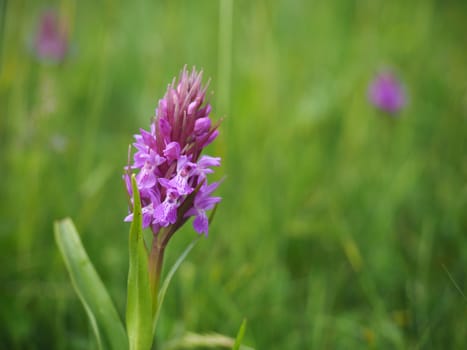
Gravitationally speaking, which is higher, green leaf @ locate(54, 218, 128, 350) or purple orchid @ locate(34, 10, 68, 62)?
purple orchid @ locate(34, 10, 68, 62)

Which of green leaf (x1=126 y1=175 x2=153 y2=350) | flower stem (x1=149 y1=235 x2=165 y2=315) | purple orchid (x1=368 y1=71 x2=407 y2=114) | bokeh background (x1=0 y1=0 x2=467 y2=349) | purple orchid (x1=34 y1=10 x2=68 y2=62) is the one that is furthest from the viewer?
purple orchid (x1=368 y1=71 x2=407 y2=114)

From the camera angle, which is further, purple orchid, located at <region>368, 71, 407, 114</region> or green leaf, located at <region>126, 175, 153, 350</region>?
purple orchid, located at <region>368, 71, 407, 114</region>

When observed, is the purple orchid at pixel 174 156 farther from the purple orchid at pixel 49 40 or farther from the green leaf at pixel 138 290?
the purple orchid at pixel 49 40

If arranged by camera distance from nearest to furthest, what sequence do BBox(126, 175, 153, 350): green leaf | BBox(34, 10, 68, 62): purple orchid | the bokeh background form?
BBox(126, 175, 153, 350): green leaf → the bokeh background → BBox(34, 10, 68, 62): purple orchid

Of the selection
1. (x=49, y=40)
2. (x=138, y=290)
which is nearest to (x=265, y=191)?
(x=138, y=290)

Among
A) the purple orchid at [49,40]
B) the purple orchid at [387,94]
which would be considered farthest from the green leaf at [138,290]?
the purple orchid at [387,94]

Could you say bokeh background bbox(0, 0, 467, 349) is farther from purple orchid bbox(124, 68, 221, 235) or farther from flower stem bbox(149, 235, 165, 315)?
purple orchid bbox(124, 68, 221, 235)

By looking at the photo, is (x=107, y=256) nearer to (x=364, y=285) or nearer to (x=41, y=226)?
(x=41, y=226)

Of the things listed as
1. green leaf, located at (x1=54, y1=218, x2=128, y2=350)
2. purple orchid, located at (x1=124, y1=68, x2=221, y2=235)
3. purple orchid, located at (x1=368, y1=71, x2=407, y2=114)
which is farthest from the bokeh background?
purple orchid, located at (x1=124, y1=68, x2=221, y2=235)
